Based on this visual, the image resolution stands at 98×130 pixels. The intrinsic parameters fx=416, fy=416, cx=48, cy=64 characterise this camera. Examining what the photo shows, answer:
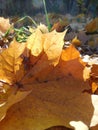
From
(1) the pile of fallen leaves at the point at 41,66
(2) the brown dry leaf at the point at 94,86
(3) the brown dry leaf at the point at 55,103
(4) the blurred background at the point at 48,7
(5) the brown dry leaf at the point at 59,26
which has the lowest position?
(4) the blurred background at the point at 48,7

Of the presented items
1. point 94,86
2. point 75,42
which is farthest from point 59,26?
point 94,86

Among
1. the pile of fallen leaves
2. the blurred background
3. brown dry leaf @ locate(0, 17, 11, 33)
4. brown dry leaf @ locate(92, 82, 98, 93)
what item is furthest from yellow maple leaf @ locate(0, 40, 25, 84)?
the blurred background

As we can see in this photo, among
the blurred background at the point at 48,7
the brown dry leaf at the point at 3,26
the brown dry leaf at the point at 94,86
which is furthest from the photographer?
the blurred background at the point at 48,7

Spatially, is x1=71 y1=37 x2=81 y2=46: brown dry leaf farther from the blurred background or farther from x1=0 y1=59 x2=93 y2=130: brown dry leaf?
the blurred background

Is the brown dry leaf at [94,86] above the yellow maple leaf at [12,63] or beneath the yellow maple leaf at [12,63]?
beneath

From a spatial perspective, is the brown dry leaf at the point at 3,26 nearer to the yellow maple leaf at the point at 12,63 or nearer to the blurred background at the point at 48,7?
the yellow maple leaf at the point at 12,63

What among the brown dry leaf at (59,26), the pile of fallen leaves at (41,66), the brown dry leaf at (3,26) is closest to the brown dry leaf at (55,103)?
the pile of fallen leaves at (41,66)

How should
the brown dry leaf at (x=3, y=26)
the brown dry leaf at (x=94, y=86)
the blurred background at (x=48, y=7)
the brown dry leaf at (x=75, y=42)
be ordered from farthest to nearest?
the blurred background at (x=48, y=7), the brown dry leaf at (x=75, y=42), the brown dry leaf at (x=3, y=26), the brown dry leaf at (x=94, y=86)

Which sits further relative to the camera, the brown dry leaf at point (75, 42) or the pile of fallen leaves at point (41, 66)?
the brown dry leaf at point (75, 42)

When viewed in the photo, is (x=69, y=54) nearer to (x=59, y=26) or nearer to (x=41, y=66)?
(x=41, y=66)
